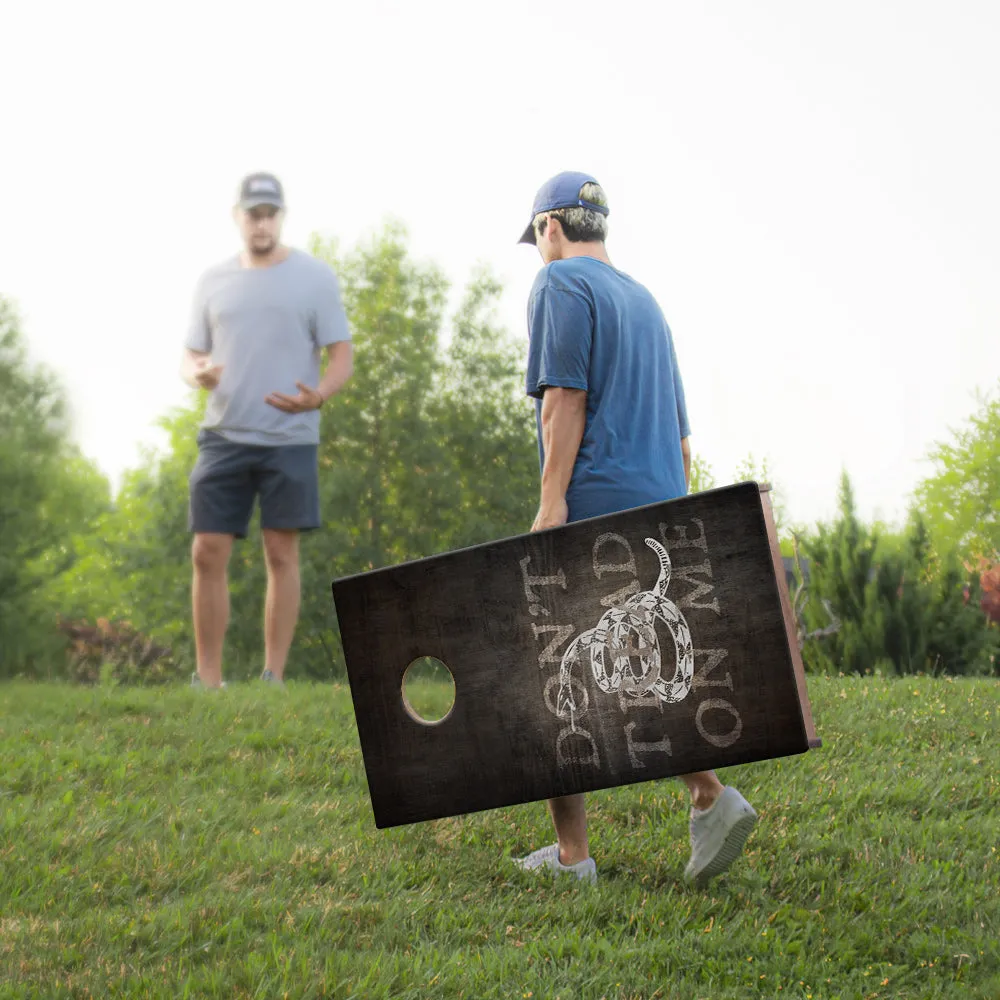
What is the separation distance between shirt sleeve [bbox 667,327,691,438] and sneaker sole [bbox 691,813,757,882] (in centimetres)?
137

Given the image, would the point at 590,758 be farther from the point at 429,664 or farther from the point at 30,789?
the point at 429,664

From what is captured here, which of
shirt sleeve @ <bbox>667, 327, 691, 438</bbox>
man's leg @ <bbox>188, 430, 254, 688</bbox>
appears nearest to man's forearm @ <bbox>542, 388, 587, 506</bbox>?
shirt sleeve @ <bbox>667, 327, 691, 438</bbox>

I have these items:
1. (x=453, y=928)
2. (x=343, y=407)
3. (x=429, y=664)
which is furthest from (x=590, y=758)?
(x=343, y=407)

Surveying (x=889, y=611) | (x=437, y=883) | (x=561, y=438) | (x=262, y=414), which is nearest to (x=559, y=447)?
(x=561, y=438)

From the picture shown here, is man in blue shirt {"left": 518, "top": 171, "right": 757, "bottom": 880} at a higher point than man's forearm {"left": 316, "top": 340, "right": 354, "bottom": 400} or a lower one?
lower

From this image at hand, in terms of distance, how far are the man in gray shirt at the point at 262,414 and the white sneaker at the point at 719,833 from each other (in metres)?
3.67

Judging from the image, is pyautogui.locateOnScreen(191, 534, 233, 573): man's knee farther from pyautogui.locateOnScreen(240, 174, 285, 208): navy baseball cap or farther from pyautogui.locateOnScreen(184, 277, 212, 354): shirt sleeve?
pyautogui.locateOnScreen(240, 174, 285, 208): navy baseball cap

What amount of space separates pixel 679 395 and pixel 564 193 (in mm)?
831

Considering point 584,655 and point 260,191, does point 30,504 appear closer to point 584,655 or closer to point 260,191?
point 260,191

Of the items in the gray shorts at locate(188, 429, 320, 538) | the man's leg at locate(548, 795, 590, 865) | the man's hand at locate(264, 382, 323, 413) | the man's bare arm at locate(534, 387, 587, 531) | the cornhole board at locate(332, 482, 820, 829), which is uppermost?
the man's hand at locate(264, 382, 323, 413)

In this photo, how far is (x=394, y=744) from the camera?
3.27 meters

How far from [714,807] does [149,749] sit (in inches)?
112

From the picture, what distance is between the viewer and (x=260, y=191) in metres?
7.00

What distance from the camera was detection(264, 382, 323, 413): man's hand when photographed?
22.6 feet
